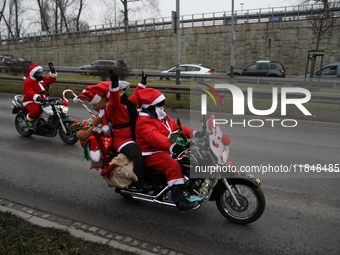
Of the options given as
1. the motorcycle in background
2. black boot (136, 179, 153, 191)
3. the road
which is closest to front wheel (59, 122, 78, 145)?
the road

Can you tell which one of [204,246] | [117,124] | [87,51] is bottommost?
[204,246]

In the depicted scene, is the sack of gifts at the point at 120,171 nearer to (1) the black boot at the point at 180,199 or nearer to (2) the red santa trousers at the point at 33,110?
(1) the black boot at the point at 180,199

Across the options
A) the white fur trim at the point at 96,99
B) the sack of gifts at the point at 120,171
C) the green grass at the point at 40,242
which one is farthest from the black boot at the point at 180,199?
the white fur trim at the point at 96,99

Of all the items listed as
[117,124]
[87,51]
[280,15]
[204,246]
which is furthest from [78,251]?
[87,51]

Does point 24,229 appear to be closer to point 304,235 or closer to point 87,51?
point 304,235

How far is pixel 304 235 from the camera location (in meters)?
3.72

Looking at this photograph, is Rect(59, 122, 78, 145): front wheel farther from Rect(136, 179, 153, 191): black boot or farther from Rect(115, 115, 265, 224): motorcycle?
Rect(115, 115, 265, 224): motorcycle

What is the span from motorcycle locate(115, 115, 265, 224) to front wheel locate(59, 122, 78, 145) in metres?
4.32

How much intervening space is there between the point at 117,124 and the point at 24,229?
174cm

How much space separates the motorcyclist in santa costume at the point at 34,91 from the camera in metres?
7.95

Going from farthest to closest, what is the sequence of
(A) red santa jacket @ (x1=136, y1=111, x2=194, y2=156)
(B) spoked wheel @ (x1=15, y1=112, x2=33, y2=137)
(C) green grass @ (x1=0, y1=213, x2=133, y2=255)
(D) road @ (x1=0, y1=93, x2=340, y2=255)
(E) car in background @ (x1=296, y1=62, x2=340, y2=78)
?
1. (E) car in background @ (x1=296, y1=62, x2=340, y2=78)
2. (B) spoked wheel @ (x1=15, y1=112, x2=33, y2=137)
3. (A) red santa jacket @ (x1=136, y1=111, x2=194, y2=156)
4. (D) road @ (x1=0, y1=93, x2=340, y2=255)
5. (C) green grass @ (x1=0, y1=213, x2=133, y2=255)

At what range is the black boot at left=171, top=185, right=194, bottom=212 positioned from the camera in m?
3.81

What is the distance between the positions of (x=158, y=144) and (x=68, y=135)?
Result: 4.86 meters

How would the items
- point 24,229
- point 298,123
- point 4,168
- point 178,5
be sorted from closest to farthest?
1. point 24,229
2. point 4,168
3. point 298,123
4. point 178,5
